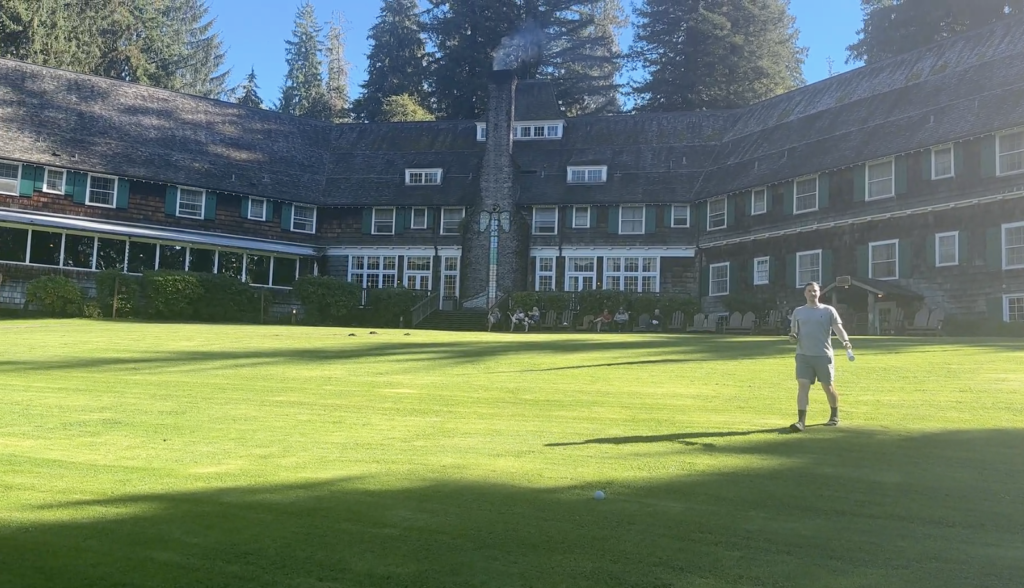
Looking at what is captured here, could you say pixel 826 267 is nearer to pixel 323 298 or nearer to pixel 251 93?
pixel 323 298

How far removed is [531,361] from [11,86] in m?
32.4

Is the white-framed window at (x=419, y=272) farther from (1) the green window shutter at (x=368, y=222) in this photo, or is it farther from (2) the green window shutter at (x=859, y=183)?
(2) the green window shutter at (x=859, y=183)

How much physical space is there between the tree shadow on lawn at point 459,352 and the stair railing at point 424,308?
506 inches

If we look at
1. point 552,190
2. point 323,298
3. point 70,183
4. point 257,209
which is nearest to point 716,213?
point 552,190

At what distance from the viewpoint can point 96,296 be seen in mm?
31438

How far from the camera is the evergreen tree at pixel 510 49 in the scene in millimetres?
59281

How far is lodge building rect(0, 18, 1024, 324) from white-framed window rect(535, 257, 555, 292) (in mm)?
109

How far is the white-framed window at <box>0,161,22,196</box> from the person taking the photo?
35.4 m

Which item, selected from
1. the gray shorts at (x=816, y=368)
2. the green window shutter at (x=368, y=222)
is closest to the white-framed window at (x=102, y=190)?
the green window shutter at (x=368, y=222)

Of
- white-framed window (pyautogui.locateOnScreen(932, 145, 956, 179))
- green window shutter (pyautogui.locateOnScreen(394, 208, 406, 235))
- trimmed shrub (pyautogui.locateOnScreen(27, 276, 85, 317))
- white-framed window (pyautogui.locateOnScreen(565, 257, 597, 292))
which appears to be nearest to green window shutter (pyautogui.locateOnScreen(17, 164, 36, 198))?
trimmed shrub (pyautogui.locateOnScreen(27, 276, 85, 317))

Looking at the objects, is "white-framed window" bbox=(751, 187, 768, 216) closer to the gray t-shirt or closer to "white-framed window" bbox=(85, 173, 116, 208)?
the gray t-shirt

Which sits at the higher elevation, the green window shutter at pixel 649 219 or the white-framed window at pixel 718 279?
the green window shutter at pixel 649 219

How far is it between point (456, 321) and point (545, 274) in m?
6.41

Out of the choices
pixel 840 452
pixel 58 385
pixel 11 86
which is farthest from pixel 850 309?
pixel 11 86
